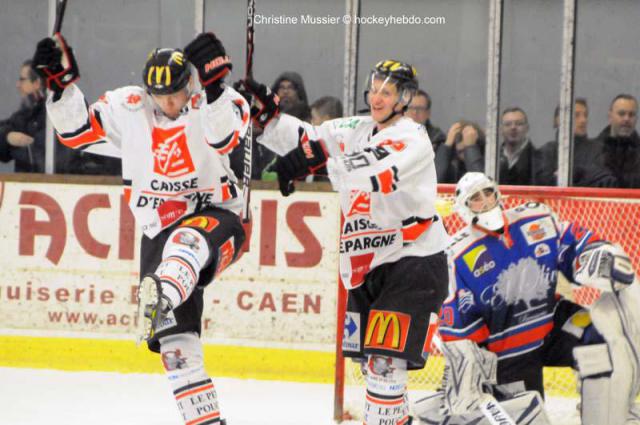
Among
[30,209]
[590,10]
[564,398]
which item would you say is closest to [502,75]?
[590,10]

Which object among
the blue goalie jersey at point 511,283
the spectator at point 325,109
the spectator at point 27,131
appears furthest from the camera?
the spectator at point 27,131

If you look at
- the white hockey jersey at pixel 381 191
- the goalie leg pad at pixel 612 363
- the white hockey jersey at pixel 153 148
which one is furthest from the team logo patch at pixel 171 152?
the goalie leg pad at pixel 612 363

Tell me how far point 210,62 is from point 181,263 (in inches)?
22.8

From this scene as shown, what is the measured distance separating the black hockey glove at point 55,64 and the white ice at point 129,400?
1.59 metres

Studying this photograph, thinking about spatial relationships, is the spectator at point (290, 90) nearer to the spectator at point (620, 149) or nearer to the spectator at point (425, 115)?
the spectator at point (425, 115)

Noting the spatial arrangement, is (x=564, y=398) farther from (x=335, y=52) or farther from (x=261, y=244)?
(x=335, y=52)

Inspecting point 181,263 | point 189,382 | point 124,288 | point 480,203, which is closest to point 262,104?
point 181,263

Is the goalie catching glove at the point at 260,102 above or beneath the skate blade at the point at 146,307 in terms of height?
above

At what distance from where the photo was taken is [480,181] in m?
4.63

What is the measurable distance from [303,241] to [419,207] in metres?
2.06

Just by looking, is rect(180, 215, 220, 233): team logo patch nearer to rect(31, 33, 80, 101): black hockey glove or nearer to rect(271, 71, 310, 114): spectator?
rect(31, 33, 80, 101): black hockey glove

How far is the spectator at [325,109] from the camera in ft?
20.3

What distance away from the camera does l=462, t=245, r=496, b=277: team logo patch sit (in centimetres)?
459

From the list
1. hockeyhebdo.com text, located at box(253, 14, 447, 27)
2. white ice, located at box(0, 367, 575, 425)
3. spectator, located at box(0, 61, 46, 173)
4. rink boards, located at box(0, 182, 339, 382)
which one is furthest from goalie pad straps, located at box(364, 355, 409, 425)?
spectator, located at box(0, 61, 46, 173)
